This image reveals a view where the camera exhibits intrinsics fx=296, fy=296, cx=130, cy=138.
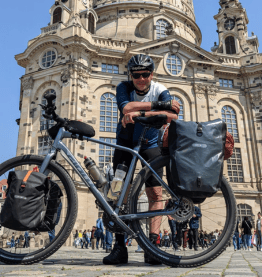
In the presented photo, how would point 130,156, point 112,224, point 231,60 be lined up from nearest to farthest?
point 112,224
point 130,156
point 231,60

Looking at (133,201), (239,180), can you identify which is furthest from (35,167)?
(239,180)

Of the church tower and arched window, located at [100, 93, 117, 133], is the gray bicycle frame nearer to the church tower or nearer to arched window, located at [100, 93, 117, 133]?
arched window, located at [100, 93, 117, 133]

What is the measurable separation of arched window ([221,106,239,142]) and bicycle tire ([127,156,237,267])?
26.9 metres

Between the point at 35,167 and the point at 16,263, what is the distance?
103 cm

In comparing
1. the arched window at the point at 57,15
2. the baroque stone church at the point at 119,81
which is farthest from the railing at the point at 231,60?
the arched window at the point at 57,15

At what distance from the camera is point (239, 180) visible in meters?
27.5

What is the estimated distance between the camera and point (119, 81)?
27.2 m

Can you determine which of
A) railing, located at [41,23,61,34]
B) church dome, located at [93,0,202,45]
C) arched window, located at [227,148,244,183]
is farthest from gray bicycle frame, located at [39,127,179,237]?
church dome, located at [93,0,202,45]

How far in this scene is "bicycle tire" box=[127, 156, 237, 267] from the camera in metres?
3.06

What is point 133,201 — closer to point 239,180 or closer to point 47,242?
point 47,242

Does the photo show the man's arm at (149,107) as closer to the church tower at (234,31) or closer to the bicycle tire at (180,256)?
the bicycle tire at (180,256)

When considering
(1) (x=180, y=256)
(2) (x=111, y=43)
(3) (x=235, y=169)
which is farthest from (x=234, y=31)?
(1) (x=180, y=256)

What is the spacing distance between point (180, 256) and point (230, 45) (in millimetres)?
34741

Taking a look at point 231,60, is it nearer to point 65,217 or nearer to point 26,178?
point 65,217
